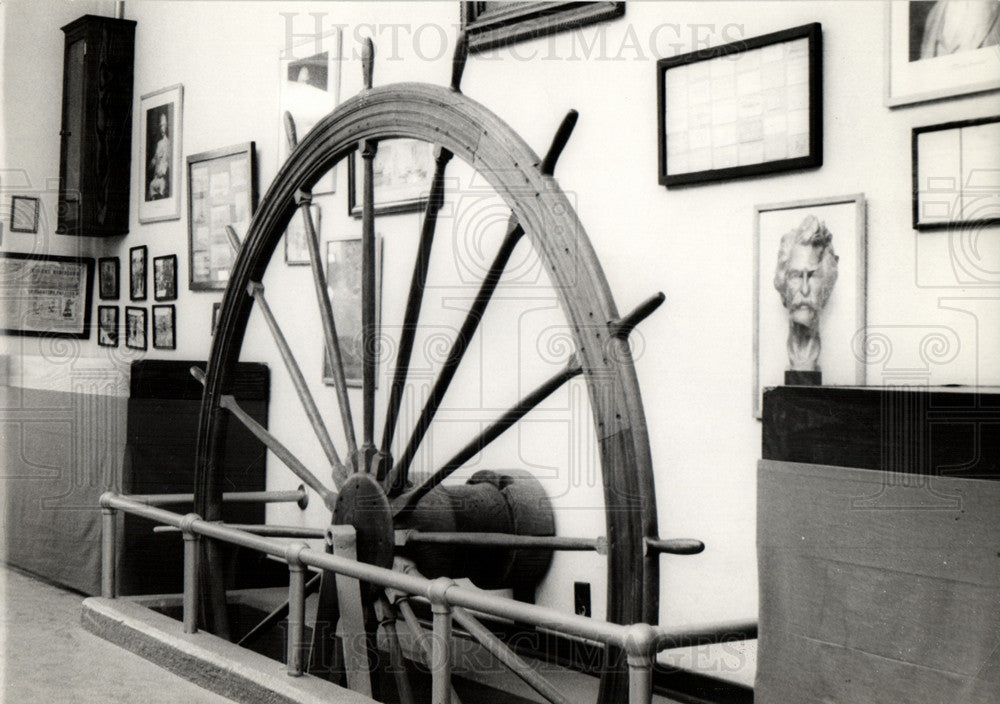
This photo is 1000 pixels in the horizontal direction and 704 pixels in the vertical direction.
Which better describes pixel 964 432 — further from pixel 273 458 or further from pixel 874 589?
pixel 273 458

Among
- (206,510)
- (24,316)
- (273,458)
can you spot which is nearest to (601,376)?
(206,510)

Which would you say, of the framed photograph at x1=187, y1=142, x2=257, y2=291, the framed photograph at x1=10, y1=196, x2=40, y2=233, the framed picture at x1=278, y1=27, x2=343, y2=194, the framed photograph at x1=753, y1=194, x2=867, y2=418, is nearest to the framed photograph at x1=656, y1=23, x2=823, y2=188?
the framed photograph at x1=753, y1=194, x2=867, y2=418

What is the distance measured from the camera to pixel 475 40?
9.75 ft

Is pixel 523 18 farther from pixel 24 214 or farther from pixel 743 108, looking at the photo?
pixel 24 214

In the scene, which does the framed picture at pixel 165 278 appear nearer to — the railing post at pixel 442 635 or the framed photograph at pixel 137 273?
the framed photograph at pixel 137 273

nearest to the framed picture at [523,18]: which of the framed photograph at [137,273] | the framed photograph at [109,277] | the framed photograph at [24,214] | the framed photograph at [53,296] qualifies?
the framed photograph at [137,273]

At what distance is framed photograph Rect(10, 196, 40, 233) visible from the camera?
5723mm

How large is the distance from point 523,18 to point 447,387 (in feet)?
3.42

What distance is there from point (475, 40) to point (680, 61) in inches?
29.7

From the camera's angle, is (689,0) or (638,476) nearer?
(638,476)

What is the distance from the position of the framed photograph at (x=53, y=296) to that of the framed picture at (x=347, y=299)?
7.74ft

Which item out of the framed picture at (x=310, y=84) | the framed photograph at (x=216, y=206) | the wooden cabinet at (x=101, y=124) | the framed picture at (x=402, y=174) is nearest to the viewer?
the framed picture at (x=402, y=174)

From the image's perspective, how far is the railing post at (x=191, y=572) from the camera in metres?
2.48

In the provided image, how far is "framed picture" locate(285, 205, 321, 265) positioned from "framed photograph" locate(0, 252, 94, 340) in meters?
2.08
